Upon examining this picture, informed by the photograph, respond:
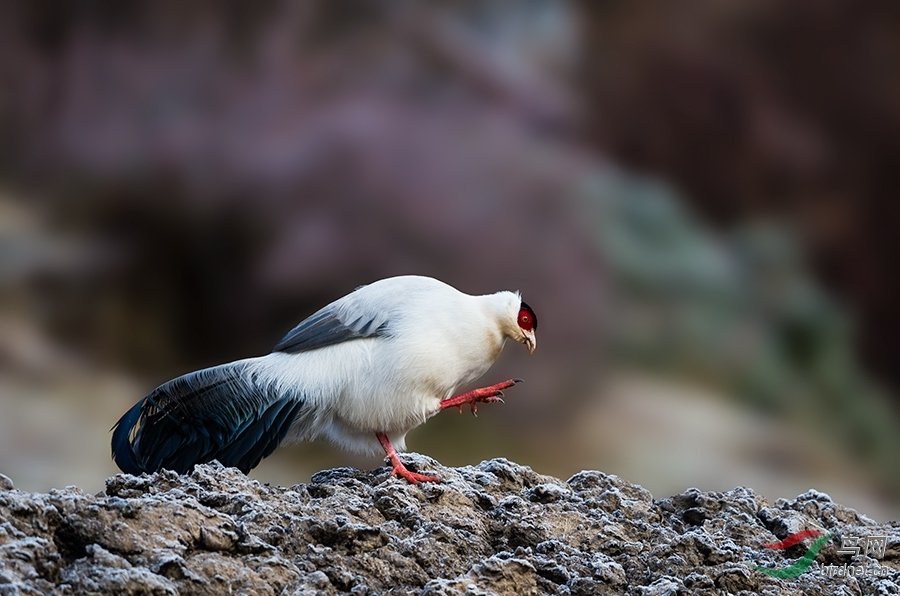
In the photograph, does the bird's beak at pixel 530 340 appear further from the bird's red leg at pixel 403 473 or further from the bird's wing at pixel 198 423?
the bird's wing at pixel 198 423

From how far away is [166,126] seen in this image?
6.14 metres

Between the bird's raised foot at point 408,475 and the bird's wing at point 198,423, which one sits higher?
the bird's wing at point 198,423

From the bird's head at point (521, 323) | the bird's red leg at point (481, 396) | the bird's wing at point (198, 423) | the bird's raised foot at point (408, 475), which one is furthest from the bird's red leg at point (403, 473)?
the bird's head at point (521, 323)

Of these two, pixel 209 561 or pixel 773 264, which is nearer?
pixel 209 561

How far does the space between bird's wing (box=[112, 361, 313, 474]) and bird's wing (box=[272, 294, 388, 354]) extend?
169 millimetres

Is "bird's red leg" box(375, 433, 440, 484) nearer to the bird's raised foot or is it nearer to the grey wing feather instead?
the bird's raised foot

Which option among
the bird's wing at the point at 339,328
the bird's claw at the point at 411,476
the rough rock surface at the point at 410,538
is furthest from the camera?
the bird's wing at the point at 339,328

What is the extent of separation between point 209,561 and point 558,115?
4.67m

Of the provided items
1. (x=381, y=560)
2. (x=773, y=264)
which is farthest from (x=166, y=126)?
(x=381, y=560)

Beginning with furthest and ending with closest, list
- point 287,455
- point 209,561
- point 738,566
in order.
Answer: point 287,455 < point 738,566 < point 209,561

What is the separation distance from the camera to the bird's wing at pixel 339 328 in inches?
124

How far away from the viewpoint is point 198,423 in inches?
117

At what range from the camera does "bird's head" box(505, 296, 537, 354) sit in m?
3.27

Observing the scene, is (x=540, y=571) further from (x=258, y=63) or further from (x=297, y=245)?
(x=258, y=63)
